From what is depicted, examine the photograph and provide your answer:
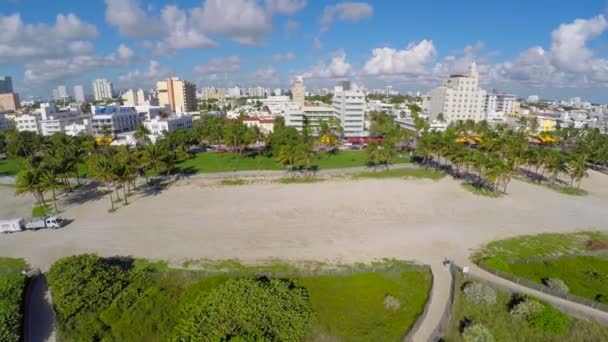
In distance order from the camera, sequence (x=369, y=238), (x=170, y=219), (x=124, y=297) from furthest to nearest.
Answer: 1. (x=170, y=219)
2. (x=369, y=238)
3. (x=124, y=297)

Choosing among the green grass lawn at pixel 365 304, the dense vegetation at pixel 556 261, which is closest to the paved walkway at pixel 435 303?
the green grass lawn at pixel 365 304

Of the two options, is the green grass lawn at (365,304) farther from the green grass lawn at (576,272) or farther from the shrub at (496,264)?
the green grass lawn at (576,272)

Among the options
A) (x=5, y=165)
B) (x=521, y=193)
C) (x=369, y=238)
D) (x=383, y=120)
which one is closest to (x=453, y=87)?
(x=383, y=120)

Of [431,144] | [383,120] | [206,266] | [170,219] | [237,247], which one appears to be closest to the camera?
[206,266]

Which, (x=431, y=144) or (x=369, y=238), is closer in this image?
(x=369, y=238)

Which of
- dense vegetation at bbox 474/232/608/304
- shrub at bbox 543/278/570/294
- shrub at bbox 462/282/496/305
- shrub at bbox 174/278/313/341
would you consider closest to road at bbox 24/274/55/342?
shrub at bbox 174/278/313/341

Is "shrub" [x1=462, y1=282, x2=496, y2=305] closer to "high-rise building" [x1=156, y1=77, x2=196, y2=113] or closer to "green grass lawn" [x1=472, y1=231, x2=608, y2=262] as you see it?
"green grass lawn" [x1=472, y1=231, x2=608, y2=262]

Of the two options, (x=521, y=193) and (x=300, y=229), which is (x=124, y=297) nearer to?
(x=300, y=229)

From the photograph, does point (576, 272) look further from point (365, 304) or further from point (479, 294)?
point (365, 304)
